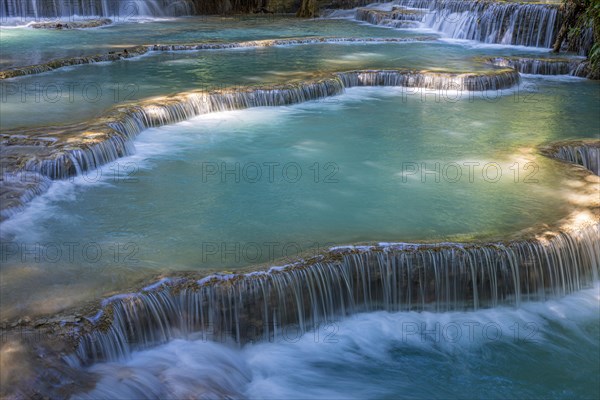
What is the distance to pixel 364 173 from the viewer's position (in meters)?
7.34

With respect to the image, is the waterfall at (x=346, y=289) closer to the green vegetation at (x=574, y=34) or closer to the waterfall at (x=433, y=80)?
the waterfall at (x=433, y=80)

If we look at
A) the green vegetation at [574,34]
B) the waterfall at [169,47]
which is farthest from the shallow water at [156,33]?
the green vegetation at [574,34]

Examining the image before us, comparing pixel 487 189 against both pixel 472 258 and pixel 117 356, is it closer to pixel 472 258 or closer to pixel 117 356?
pixel 472 258

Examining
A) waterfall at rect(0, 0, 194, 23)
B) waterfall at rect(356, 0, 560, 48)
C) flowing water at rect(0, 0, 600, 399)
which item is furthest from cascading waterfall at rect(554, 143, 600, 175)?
waterfall at rect(0, 0, 194, 23)

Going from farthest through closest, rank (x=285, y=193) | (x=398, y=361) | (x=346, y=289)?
(x=285, y=193)
(x=346, y=289)
(x=398, y=361)

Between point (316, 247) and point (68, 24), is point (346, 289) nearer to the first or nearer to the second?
point (316, 247)

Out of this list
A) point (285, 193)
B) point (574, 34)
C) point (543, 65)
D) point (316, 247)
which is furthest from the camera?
point (574, 34)

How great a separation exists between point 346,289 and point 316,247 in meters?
0.47

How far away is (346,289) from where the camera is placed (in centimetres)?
514

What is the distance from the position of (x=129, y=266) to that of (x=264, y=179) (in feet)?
7.78

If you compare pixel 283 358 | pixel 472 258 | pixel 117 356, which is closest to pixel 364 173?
pixel 472 258

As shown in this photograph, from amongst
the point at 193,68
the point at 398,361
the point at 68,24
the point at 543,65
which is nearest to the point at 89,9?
the point at 68,24

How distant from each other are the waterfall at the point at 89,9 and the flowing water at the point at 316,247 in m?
9.98

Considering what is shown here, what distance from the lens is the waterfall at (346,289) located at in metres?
4.56
